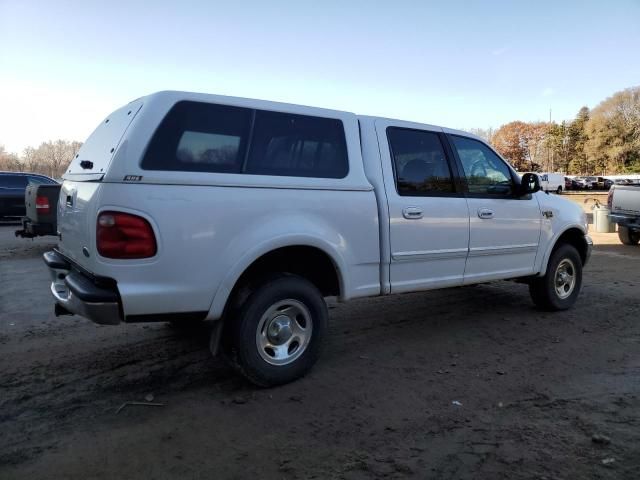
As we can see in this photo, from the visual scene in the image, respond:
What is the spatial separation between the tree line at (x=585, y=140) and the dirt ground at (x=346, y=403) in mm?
54870

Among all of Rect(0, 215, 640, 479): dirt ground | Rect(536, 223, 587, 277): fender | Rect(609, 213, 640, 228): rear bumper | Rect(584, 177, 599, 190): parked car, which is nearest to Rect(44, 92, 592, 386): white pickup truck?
Rect(0, 215, 640, 479): dirt ground

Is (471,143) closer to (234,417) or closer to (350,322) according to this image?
(350,322)

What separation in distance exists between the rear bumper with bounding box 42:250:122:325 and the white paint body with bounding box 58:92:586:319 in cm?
9

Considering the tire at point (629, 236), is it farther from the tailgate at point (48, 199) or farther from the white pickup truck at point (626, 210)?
the tailgate at point (48, 199)

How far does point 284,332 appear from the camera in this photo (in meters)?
3.92

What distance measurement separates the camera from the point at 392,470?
2.77m

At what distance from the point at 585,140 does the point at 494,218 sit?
8482cm

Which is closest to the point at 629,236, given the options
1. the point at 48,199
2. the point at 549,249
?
the point at 549,249

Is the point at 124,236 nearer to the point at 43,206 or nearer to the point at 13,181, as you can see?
the point at 43,206

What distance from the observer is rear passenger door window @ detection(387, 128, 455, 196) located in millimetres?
4652

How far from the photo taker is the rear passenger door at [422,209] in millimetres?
4531

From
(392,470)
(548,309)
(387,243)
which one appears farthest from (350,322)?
(392,470)

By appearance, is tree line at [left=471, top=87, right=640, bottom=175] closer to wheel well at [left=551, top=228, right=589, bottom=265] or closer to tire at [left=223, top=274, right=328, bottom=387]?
wheel well at [left=551, top=228, right=589, bottom=265]

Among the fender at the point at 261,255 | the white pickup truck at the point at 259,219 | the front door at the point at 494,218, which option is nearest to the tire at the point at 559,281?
the front door at the point at 494,218
